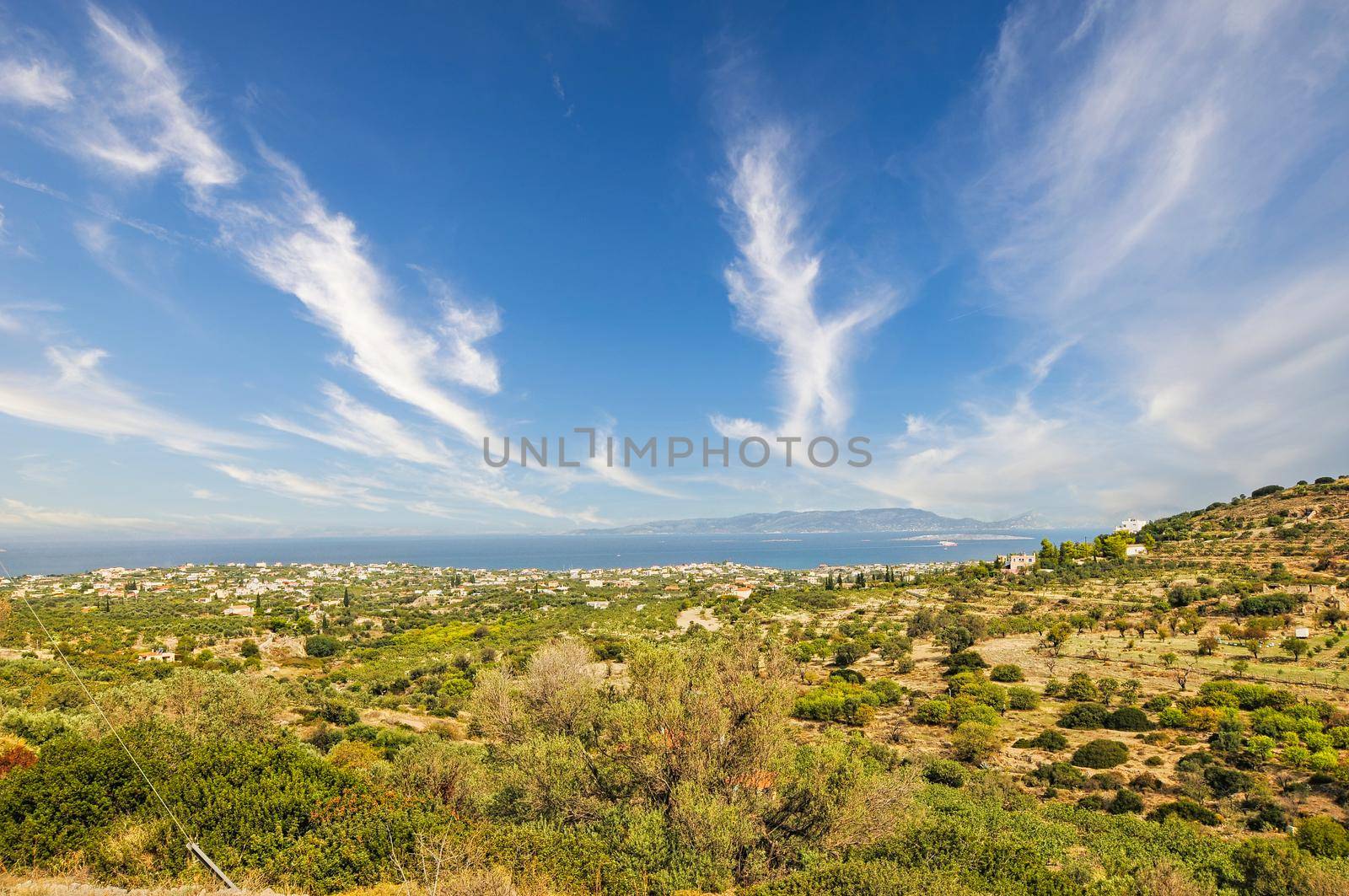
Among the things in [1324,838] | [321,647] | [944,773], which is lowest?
[321,647]

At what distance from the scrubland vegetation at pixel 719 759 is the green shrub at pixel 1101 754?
111 mm

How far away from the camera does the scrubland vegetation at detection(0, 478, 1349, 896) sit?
26.7 ft

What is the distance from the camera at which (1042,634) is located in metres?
40.4

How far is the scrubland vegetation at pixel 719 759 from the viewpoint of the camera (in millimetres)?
8148

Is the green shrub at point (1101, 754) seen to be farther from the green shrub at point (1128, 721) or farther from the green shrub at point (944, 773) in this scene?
the green shrub at point (944, 773)

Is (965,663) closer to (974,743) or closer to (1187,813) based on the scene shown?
(974,743)

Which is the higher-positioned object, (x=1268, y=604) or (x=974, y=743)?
(x=1268, y=604)

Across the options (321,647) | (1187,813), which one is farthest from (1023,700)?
(321,647)

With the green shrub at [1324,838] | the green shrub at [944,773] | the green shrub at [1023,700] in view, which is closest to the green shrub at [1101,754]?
the green shrub at [944,773]

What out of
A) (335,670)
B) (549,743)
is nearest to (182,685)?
(549,743)

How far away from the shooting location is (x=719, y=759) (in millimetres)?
10859

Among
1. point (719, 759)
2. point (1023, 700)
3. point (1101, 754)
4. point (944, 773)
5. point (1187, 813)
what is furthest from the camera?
point (1023, 700)

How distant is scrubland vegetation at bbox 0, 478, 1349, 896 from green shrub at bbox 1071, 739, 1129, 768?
0.36 feet

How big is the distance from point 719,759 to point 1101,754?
1804 centimetres
